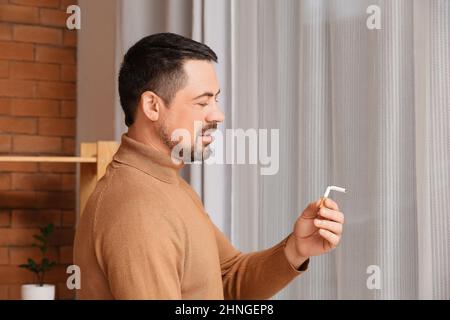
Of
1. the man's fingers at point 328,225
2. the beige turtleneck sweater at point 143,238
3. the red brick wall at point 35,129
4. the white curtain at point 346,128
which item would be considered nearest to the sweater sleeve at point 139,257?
the beige turtleneck sweater at point 143,238

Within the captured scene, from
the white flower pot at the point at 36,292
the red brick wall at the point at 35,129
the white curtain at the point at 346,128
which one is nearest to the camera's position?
the white curtain at the point at 346,128

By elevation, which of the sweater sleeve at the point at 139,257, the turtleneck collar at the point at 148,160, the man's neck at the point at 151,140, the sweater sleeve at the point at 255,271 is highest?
the man's neck at the point at 151,140

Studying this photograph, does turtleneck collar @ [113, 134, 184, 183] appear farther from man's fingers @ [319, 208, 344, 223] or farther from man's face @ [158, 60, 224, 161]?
man's fingers @ [319, 208, 344, 223]

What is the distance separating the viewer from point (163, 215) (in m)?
1.21

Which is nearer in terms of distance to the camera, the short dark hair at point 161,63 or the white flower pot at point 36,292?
the short dark hair at point 161,63

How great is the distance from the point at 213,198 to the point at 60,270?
1.48m

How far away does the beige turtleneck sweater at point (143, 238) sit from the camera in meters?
1.15

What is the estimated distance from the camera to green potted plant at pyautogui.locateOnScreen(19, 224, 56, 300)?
126 inches

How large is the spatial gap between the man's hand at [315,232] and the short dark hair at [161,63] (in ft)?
1.01

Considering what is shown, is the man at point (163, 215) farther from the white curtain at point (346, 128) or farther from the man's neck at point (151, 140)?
the white curtain at point (346, 128)

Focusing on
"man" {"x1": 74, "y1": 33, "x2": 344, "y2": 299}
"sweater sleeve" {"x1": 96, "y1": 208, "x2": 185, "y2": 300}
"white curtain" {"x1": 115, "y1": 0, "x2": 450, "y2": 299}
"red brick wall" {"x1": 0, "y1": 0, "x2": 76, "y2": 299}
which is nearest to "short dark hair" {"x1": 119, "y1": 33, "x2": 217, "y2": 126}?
"man" {"x1": 74, "y1": 33, "x2": 344, "y2": 299}

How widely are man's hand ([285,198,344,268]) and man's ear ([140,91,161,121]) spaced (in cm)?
30

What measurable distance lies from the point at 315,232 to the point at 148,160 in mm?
309
